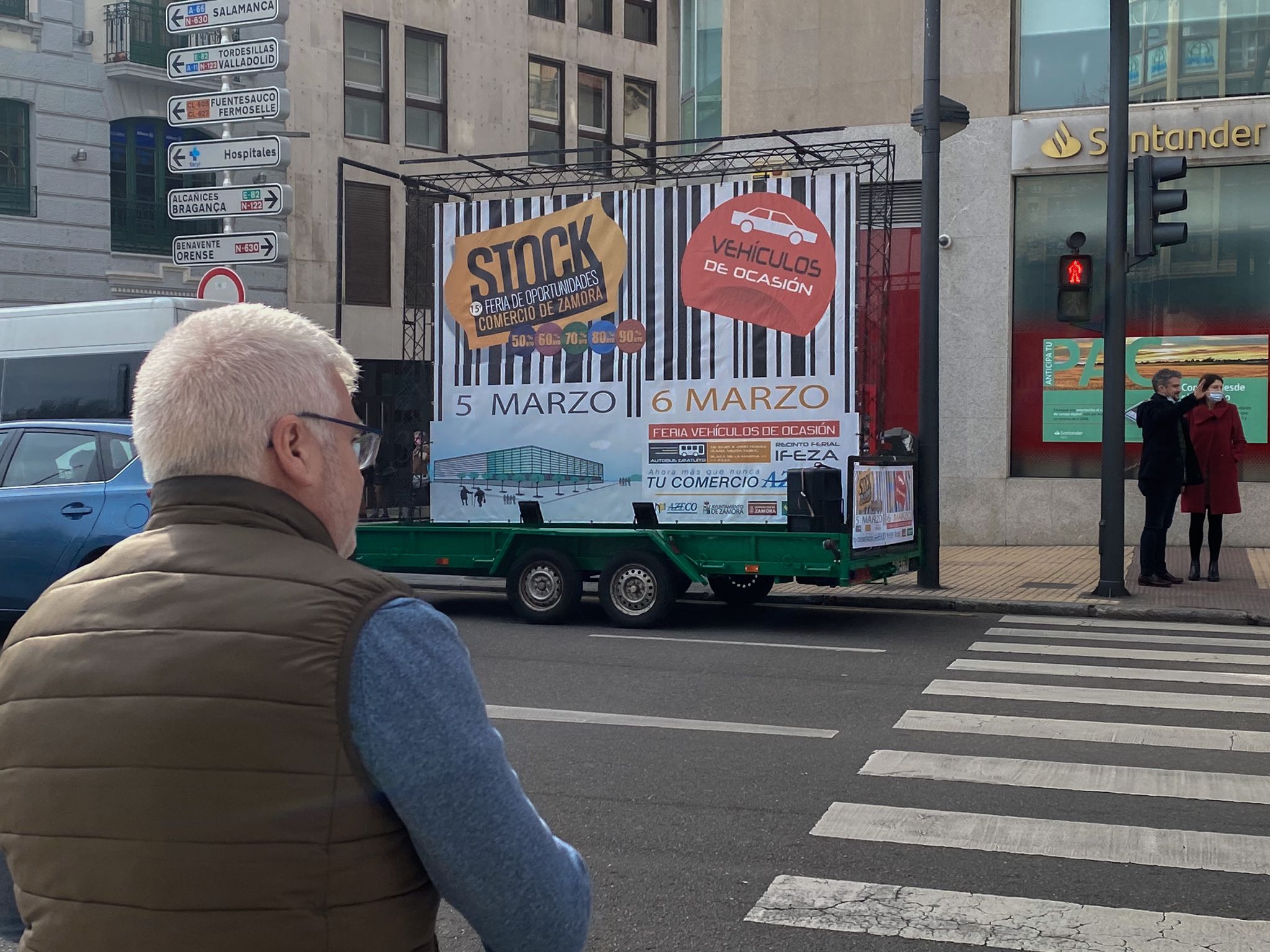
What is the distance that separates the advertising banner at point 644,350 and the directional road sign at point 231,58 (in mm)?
2105

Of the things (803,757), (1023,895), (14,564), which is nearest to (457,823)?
(1023,895)

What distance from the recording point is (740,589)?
13500 millimetres

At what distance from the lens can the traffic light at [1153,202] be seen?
13117 mm

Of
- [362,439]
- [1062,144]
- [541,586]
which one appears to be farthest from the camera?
[1062,144]

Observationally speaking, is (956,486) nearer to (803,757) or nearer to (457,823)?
(803,757)

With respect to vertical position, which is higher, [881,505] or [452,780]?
[452,780]

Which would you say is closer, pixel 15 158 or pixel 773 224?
pixel 773 224

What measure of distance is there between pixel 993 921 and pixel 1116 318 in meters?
9.93

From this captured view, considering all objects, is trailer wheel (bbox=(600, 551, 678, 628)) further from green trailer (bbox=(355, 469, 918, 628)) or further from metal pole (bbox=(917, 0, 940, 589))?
metal pole (bbox=(917, 0, 940, 589))

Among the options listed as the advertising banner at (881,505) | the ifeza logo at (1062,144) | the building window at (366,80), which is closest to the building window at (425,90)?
the building window at (366,80)

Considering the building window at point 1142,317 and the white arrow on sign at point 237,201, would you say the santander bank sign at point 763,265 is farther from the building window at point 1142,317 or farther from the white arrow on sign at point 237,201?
the building window at point 1142,317

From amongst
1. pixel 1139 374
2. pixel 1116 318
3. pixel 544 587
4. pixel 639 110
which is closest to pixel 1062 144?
pixel 1139 374

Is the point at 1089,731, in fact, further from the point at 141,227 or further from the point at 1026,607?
the point at 141,227

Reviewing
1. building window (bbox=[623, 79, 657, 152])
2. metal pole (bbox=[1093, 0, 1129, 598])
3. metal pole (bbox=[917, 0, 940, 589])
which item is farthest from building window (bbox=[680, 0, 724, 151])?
building window (bbox=[623, 79, 657, 152])
